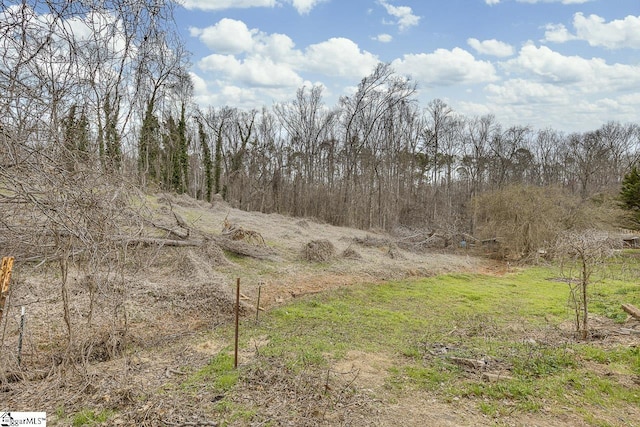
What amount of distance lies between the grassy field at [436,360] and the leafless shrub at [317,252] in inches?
146

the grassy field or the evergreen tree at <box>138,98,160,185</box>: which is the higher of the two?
the evergreen tree at <box>138,98,160,185</box>

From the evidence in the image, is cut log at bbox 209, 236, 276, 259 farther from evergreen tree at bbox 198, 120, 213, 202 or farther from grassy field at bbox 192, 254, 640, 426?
evergreen tree at bbox 198, 120, 213, 202

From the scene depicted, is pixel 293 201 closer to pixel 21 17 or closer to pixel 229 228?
pixel 229 228

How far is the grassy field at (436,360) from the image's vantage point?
13.7 ft

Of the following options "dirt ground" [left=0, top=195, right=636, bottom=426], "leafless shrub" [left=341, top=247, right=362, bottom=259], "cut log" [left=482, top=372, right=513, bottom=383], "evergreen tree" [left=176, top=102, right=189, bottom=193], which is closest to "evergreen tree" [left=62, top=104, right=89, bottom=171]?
"dirt ground" [left=0, top=195, right=636, bottom=426]

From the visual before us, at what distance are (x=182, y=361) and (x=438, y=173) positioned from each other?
31406 mm

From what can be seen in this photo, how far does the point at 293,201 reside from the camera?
32.8m

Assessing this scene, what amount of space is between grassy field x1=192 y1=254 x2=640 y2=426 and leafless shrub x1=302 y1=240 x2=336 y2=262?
3.71 meters

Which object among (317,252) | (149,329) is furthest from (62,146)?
(317,252)

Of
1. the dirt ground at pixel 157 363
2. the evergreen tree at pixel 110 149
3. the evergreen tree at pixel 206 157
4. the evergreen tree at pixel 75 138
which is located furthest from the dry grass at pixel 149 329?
the evergreen tree at pixel 206 157

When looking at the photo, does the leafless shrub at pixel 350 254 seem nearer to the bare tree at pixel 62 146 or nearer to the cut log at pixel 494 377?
the cut log at pixel 494 377

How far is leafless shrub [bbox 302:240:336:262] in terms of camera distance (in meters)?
13.2

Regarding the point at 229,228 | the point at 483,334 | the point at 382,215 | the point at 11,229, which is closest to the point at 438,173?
the point at 382,215

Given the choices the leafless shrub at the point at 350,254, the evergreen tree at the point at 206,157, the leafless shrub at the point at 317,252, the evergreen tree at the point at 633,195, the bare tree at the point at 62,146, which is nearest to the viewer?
the bare tree at the point at 62,146
